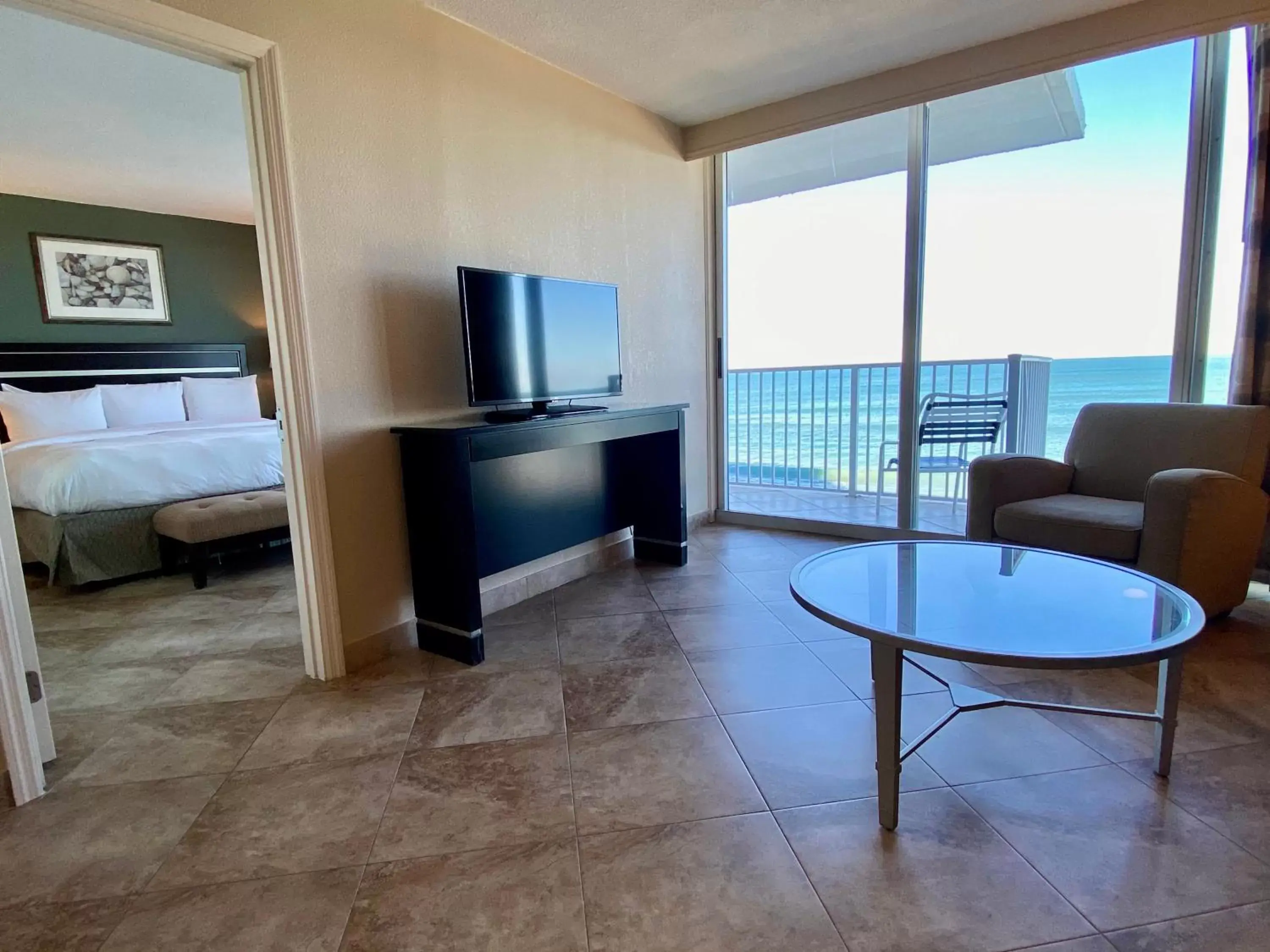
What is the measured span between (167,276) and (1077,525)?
21.9 feet

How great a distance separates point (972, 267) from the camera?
149 inches

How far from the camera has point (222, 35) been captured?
180 cm

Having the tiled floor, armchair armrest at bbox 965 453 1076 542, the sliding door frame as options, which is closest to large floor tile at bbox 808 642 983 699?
the tiled floor

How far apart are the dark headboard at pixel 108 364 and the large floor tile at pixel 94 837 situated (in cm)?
439

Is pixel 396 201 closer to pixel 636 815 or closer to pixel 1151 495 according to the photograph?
pixel 636 815

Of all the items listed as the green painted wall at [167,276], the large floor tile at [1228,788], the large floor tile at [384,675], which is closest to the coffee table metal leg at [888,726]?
the large floor tile at [1228,788]

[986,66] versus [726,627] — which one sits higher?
[986,66]

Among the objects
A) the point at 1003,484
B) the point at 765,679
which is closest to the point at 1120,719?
the point at 765,679

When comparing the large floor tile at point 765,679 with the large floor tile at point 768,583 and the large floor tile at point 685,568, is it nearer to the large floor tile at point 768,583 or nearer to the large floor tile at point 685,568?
the large floor tile at point 768,583

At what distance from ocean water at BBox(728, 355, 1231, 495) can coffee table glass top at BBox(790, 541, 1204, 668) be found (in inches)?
80.5

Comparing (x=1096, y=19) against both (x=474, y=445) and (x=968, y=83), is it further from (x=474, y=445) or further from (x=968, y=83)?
(x=474, y=445)

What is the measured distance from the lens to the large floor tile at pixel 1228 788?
1322 millimetres

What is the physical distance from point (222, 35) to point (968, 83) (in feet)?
9.92

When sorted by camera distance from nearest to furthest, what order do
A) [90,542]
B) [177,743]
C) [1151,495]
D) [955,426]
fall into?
[177,743] < [1151,495] < [90,542] < [955,426]
